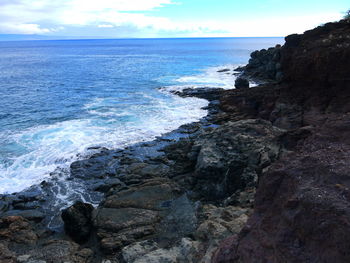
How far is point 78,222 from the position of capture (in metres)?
14.2

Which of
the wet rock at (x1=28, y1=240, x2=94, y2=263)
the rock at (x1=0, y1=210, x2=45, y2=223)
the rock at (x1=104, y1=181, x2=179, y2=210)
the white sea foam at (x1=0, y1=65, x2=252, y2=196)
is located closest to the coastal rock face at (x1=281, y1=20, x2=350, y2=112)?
the white sea foam at (x1=0, y1=65, x2=252, y2=196)

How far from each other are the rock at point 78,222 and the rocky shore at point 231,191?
0.05 metres

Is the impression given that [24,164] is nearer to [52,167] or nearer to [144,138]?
[52,167]

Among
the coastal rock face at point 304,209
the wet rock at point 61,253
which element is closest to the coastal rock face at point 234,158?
the wet rock at point 61,253

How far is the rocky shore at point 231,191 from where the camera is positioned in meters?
5.54

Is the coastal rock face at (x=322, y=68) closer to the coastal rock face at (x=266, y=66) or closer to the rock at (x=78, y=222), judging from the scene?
the coastal rock face at (x=266, y=66)

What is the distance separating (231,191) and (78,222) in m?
7.36

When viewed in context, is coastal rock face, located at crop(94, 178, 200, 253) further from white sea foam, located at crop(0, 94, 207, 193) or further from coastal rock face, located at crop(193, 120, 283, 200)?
white sea foam, located at crop(0, 94, 207, 193)

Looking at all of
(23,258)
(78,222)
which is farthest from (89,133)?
(23,258)

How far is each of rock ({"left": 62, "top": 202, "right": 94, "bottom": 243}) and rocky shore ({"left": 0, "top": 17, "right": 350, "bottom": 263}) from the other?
1.8 inches

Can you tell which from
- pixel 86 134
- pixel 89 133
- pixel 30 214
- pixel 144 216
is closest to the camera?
pixel 144 216

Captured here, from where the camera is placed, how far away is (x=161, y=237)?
1259 centimetres

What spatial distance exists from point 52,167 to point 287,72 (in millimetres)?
20723

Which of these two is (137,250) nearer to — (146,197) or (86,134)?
(146,197)
